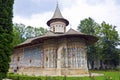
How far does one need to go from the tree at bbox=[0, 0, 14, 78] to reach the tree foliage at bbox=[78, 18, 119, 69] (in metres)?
24.9

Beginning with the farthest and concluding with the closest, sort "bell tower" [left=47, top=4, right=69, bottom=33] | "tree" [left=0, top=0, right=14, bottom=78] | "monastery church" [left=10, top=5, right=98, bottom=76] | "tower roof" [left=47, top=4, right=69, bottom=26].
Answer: "tower roof" [left=47, top=4, right=69, bottom=26] → "bell tower" [left=47, top=4, right=69, bottom=33] → "monastery church" [left=10, top=5, right=98, bottom=76] → "tree" [left=0, top=0, right=14, bottom=78]

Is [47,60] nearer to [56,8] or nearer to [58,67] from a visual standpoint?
[58,67]

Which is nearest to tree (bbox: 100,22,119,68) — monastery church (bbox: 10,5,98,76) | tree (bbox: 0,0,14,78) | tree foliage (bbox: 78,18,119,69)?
tree foliage (bbox: 78,18,119,69)

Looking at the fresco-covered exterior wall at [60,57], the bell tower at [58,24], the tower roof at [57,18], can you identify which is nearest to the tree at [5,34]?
the fresco-covered exterior wall at [60,57]

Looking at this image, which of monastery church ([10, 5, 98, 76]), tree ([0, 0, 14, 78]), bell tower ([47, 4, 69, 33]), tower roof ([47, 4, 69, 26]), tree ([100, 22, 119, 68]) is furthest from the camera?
tree ([100, 22, 119, 68])

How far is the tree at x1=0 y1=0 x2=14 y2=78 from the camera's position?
14.5 metres

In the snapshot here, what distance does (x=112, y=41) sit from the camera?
1478 inches

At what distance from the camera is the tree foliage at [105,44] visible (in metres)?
37.1

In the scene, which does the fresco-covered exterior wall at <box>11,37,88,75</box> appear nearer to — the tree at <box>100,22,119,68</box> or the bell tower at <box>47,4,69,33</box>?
the bell tower at <box>47,4,69,33</box>

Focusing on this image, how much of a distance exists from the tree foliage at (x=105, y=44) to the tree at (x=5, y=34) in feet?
81.8

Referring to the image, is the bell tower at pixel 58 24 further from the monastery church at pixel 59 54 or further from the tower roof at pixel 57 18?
the monastery church at pixel 59 54

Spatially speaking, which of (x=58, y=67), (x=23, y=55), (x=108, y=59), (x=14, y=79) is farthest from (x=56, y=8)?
(x=14, y=79)

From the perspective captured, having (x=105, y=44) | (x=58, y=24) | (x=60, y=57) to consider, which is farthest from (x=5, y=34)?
(x=105, y=44)

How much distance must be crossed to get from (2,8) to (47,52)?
29.4 feet
